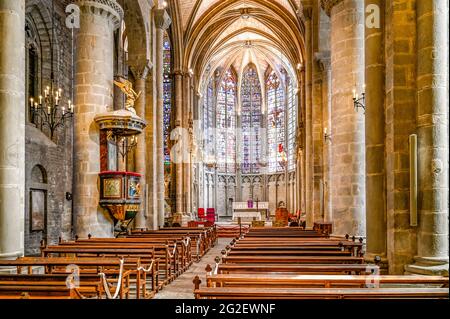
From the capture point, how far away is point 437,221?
6.22m

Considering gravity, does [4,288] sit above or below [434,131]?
below

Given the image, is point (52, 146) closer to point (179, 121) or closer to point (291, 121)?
point (179, 121)

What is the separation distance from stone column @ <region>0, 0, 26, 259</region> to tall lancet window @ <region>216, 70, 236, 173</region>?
34521 mm

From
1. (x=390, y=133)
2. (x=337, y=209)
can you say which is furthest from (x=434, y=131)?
(x=337, y=209)

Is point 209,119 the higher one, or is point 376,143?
point 209,119

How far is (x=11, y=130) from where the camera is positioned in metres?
7.60

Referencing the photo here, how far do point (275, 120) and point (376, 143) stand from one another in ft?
114

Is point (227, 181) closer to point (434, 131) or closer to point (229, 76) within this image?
point (229, 76)

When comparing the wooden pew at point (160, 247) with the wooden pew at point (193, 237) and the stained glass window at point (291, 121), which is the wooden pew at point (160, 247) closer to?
the wooden pew at point (193, 237)

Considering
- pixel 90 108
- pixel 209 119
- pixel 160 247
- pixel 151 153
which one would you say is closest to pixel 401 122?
pixel 160 247

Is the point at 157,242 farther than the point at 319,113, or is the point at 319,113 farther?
the point at 319,113

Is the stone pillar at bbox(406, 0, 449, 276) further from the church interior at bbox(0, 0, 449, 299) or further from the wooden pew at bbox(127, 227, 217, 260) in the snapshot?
the wooden pew at bbox(127, 227, 217, 260)
